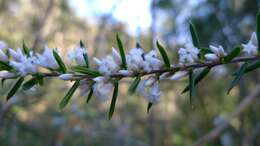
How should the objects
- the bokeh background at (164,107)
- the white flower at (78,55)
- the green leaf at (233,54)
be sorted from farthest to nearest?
1. the bokeh background at (164,107)
2. the white flower at (78,55)
3. the green leaf at (233,54)

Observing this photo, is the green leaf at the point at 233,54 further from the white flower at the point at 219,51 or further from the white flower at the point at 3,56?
the white flower at the point at 3,56

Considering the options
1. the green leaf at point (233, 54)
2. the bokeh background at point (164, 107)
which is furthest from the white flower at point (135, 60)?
the bokeh background at point (164, 107)

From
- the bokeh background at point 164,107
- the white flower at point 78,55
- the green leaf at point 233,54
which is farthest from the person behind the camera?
the bokeh background at point 164,107

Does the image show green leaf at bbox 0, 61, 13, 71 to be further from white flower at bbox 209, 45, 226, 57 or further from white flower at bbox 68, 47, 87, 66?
white flower at bbox 209, 45, 226, 57

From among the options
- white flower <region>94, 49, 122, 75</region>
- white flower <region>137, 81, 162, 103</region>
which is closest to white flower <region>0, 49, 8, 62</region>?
white flower <region>94, 49, 122, 75</region>

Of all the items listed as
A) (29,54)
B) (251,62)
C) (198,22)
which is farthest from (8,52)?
(198,22)
